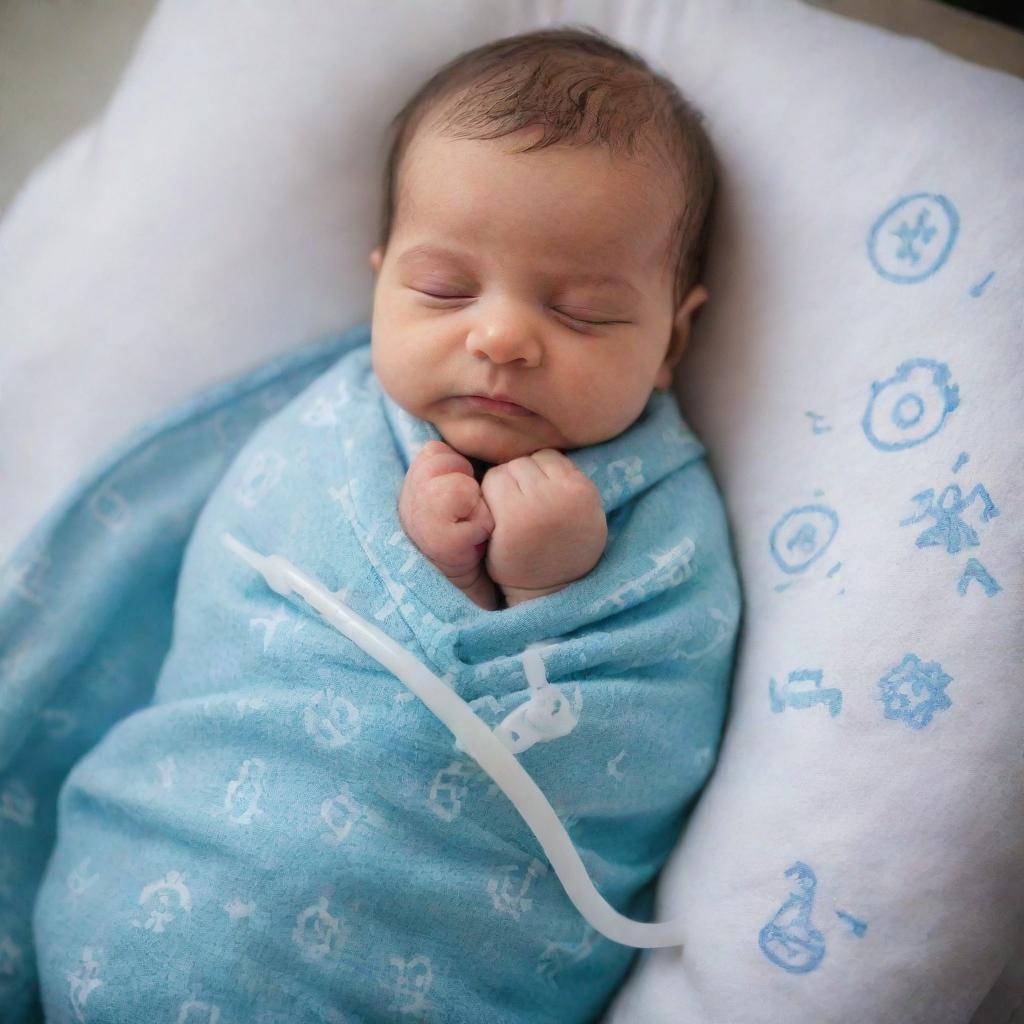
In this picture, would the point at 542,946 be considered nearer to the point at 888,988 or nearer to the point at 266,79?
the point at 888,988

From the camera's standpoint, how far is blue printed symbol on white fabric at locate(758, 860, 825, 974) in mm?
875

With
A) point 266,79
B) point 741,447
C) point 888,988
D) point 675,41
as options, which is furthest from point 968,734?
point 266,79

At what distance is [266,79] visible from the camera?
1.19 m

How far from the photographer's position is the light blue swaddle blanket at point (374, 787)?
0.88m

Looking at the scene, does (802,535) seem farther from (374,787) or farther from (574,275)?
(374,787)

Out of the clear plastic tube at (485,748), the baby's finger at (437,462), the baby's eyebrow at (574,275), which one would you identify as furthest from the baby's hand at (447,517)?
the baby's eyebrow at (574,275)

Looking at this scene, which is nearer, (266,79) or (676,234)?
(676,234)

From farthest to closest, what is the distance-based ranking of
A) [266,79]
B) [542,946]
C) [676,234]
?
1. [266,79]
2. [676,234]
3. [542,946]

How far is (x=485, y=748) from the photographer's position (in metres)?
0.83

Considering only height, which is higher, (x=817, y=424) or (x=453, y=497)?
(x=817, y=424)

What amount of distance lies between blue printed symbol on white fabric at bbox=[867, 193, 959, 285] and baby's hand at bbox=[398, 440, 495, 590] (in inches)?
20.5

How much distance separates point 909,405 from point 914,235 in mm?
197

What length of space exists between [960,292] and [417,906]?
0.83 metres

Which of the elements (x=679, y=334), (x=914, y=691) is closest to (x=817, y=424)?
(x=679, y=334)
